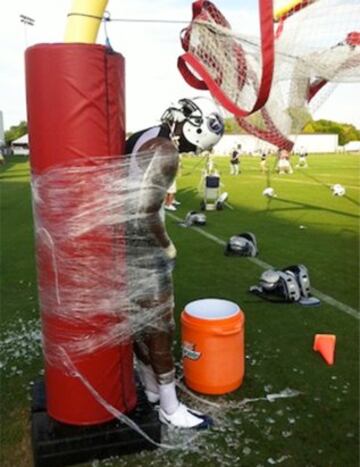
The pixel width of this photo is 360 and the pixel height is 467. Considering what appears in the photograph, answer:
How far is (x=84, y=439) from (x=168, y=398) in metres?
0.60

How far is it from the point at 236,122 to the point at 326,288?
7.75 feet

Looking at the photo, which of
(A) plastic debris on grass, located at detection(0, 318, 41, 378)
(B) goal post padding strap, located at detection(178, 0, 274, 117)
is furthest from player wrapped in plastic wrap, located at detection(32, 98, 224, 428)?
(A) plastic debris on grass, located at detection(0, 318, 41, 378)

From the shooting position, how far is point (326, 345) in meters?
4.20

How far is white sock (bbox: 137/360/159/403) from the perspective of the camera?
3.49 m

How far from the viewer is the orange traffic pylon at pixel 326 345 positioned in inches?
163

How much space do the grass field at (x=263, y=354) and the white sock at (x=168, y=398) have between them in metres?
0.28

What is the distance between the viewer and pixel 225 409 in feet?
11.2

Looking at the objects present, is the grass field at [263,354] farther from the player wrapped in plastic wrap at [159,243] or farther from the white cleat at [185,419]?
the player wrapped in plastic wrap at [159,243]

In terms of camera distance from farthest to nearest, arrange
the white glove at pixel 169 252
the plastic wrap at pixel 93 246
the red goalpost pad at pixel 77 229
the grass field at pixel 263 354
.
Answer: the white glove at pixel 169 252, the grass field at pixel 263 354, the plastic wrap at pixel 93 246, the red goalpost pad at pixel 77 229

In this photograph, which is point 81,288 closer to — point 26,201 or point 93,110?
point 93,110

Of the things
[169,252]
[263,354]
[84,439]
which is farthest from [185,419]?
[263,354]

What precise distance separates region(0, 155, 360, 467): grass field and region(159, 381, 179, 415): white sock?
11.0 inches

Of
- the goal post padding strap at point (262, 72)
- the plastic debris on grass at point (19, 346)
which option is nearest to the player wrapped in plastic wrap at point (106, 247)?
the goal post padding strap at point (262, 72)

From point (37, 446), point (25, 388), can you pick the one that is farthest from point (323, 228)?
point (37, 446)
